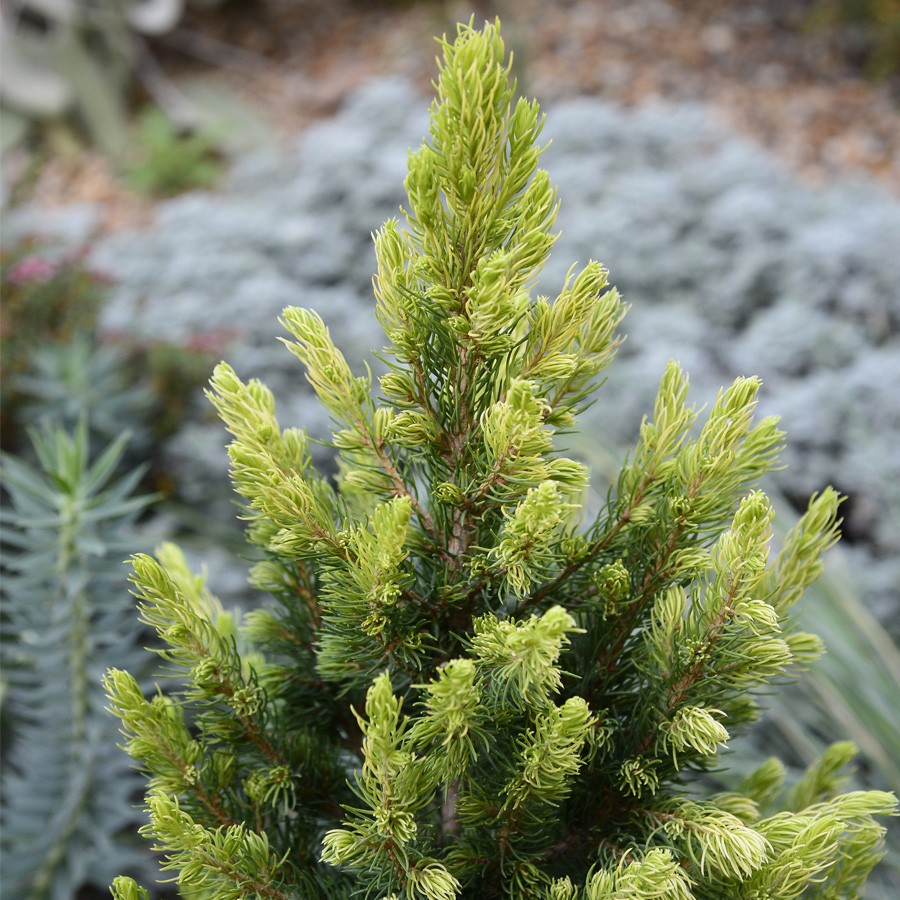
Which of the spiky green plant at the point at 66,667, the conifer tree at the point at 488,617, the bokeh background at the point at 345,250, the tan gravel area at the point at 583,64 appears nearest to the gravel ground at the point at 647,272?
the bokeh background at the point at 345,250

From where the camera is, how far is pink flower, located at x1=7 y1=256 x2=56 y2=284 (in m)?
2.88

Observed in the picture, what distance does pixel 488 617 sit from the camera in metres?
0.91

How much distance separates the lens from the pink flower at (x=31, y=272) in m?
2.88

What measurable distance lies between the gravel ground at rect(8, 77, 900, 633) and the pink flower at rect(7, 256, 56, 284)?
0.99 feet

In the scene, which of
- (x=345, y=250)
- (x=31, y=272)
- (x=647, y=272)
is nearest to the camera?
(x=31, y=272)

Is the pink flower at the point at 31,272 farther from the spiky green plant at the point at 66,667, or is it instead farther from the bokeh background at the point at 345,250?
the spiky green plant at the point at 66,667

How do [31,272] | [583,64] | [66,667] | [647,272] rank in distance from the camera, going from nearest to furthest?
[66,667] → [31,272] → [647,272] → [583,64]

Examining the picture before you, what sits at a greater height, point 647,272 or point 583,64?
point 583,64

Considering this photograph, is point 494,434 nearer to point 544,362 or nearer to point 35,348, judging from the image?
point 544,362

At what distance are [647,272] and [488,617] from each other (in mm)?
2796

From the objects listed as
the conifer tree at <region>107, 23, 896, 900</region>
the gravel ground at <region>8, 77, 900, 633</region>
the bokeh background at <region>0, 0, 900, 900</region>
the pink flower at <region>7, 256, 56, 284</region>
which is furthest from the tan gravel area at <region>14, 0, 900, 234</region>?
the conifer tree at <region>107, 23, 896, 900</region>

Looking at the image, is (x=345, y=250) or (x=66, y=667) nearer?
(x=66, y=667)

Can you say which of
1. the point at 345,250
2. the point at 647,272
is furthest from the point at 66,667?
the point at 647,272

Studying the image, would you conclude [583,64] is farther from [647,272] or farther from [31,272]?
[31,272]
